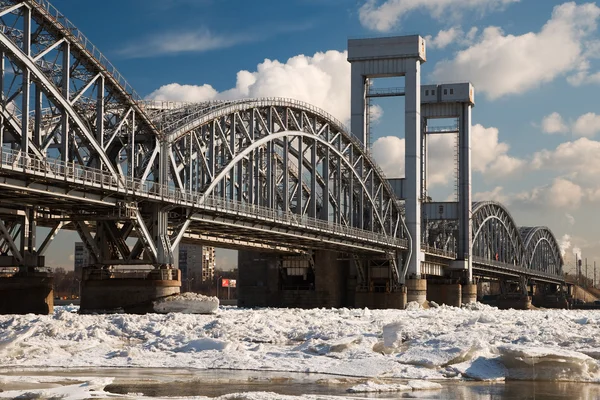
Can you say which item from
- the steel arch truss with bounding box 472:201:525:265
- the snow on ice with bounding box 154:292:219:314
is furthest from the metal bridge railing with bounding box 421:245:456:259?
the snow on ice with bounding box 154:292:219:314

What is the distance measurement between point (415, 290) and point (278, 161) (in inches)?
925

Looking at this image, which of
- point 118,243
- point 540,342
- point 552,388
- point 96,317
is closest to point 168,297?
point 118,243

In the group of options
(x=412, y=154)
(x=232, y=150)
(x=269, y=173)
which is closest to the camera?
(x=232, y=150)

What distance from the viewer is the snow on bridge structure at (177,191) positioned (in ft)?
171

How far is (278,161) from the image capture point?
104 metres

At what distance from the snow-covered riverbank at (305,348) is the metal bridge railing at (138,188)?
9.90 m

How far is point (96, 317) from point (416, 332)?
51.6 ft

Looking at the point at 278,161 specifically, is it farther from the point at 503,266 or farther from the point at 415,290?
the point at 503,266

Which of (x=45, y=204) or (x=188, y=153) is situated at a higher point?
(x=188, y=153)

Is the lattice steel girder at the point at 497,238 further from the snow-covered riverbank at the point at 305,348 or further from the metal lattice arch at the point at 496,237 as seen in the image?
the snow-covered riverbank at the point at 305,348

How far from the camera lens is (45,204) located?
181 ft

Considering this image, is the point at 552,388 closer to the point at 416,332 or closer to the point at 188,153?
the point at 416,332

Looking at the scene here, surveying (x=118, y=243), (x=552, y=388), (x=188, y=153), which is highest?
(x=188, y=153)

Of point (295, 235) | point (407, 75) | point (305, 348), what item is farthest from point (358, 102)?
point (305, 348)
